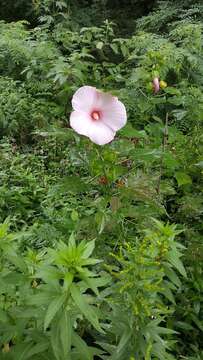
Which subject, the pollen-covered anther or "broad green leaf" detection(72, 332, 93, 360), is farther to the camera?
the pollen-covered anther

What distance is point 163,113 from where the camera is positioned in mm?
4016

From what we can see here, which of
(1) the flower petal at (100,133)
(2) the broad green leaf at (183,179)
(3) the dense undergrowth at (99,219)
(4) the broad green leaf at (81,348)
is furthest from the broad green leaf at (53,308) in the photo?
(2) the broad green leaf at (183,179)

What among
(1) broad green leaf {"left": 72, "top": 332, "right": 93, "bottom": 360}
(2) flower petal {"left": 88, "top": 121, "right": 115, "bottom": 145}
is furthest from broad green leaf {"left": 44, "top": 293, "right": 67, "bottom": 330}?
(2) flower petal {"left": 88, "top": 121, "right": 115, "bottom": 145}

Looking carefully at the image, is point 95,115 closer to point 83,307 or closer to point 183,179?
point 83,307

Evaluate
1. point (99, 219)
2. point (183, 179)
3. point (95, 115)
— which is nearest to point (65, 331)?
point (99, 219)

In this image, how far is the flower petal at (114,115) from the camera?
164cm

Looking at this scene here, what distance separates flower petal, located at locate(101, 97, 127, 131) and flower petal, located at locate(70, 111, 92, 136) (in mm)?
59

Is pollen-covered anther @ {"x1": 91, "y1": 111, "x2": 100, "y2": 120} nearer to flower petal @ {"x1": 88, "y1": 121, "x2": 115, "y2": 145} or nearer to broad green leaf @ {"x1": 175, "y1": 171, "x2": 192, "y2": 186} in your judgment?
flower petal @ {"x1": 88, "y1": 121, "x2": 115, "y2": 145}

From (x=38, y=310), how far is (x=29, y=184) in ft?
6.17

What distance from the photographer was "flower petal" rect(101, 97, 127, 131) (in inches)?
64.7

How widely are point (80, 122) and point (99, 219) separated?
1.21ft

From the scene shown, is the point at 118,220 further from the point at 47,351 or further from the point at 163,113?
the point at 163,113

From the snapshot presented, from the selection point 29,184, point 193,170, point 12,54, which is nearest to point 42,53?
point 12,54

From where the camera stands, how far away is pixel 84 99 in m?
1.62
